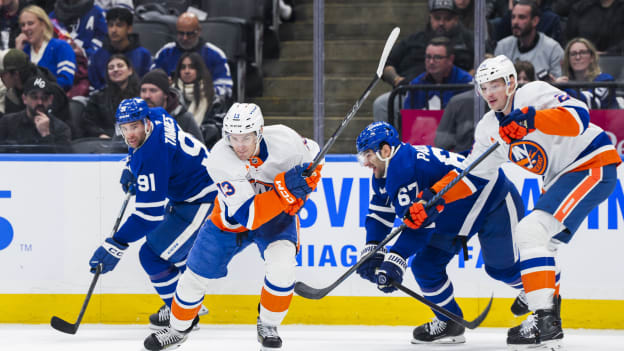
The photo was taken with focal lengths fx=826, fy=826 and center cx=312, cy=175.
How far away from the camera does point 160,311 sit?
405 cm

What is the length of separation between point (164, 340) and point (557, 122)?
1.80 metres

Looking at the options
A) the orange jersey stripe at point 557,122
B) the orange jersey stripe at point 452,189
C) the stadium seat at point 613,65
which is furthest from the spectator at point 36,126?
the stadium seat at point 613,65

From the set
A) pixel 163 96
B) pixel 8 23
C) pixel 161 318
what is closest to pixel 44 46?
pixel 8 23

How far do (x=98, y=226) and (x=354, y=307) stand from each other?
4.52ft

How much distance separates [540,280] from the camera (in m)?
3.08

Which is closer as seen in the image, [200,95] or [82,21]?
[200,95]

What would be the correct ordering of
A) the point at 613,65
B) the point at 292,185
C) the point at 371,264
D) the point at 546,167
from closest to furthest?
the point at 292,185 < the point at 546,167 < the point at 371,264 < the point at 613,65

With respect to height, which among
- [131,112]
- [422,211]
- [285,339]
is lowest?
[285,339]

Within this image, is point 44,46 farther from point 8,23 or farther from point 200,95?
point 200,95

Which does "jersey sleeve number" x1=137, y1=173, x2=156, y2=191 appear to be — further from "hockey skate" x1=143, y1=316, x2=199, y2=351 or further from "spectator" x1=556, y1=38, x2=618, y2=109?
"spectator" x1=556, y1=38, x2=618, y2=109

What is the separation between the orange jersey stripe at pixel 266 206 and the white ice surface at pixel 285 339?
0.74m

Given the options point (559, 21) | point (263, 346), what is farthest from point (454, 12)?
point (263, 346)

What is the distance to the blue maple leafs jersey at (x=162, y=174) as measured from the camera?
369cm

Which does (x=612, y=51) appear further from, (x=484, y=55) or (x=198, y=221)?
(x=198, y=221)
